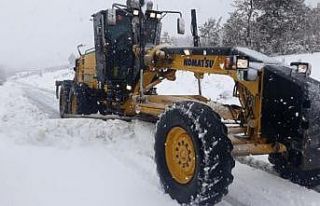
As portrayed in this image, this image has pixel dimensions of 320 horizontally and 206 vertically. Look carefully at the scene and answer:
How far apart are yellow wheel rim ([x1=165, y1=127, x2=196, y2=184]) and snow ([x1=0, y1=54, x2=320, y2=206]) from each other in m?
0.30

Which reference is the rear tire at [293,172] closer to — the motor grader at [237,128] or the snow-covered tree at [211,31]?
the motor grader at [237,128]

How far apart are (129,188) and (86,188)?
494mm

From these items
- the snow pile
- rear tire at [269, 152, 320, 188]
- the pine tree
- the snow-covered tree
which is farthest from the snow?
the snow-covered tree

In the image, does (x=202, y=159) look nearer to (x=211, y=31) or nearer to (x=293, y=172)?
(x=293, y=172)

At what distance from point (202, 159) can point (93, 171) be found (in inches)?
79.3

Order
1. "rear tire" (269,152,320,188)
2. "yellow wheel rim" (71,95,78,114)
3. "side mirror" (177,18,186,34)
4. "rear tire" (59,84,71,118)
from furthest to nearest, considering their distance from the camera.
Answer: "rear tire" (59,84,71,118), "yellow wheel rim" (71,95,78,114), "side mirror" (177,18,186,34), "rear tire" (269,152,320,188)

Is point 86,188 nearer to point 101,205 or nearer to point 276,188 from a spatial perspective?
point 101,205

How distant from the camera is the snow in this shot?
4973 millimetres

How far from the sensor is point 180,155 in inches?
198

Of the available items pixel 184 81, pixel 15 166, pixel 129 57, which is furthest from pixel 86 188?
pixel 184 81

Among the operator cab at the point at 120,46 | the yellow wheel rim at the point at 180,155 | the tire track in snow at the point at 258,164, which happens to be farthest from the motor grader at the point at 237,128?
the operator cab at the point at 120,46

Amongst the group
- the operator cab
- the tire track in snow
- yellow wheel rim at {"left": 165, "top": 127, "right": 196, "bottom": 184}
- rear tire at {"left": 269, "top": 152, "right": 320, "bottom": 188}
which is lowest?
the tire track in snow

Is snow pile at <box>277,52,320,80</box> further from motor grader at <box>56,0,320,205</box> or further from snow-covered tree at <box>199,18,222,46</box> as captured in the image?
snow-covered tree at <box>199,18,222,46</box>

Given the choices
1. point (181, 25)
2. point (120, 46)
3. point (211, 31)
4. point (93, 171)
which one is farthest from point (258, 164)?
point (211, 31)
